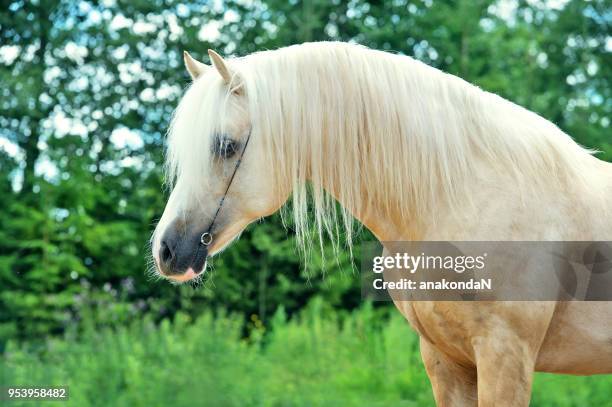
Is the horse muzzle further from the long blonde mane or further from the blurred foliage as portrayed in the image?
the blurred foliage

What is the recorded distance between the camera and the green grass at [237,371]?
4.79 meters

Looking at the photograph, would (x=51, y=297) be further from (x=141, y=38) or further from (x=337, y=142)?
(x=337, y=142)

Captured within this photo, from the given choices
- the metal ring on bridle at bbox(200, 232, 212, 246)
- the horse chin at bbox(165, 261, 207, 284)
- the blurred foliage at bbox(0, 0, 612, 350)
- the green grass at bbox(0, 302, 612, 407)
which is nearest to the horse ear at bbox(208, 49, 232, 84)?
the metal ring on bridle at bbox(200, 232, 212, 246)

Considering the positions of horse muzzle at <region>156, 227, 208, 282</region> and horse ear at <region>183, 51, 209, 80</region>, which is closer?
horse muzzle at <region>156, 227, 208, 282</region>

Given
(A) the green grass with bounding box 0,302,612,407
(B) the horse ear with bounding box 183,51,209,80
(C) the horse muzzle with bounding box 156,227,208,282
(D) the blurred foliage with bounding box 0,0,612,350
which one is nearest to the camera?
(C) the horse muzzle with bounding box 156,227,208,282

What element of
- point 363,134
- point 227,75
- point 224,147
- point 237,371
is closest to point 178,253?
point 224,147

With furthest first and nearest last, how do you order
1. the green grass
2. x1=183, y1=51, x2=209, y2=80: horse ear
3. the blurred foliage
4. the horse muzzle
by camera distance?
the blurred foliage
the green grass
x1=183, y1=51, x2=209, y2=80: horse ear
the horse muzzle

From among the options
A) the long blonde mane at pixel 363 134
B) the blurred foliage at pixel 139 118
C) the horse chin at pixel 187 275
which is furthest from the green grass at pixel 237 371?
the long blonde mane at pixel 363 134

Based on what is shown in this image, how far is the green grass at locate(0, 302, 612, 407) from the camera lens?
189 inches

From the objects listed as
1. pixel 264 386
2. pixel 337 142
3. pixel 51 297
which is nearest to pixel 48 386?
pixel 264 386

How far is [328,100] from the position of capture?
2350 mm

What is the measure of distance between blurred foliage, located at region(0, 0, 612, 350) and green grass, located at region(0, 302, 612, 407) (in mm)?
1282

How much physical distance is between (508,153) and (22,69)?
645 cm

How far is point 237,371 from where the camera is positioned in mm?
5031
